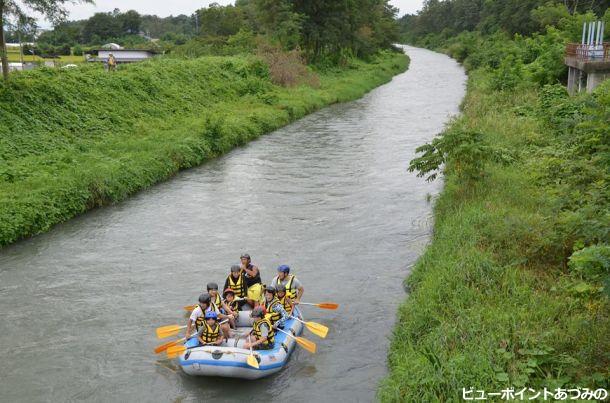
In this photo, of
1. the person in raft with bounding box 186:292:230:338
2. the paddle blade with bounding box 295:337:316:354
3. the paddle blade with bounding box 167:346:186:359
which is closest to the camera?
the paddle blade with bounding box 167:346:186:359

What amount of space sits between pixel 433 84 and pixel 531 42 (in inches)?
483

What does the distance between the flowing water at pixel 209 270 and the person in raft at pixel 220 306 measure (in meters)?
1.01

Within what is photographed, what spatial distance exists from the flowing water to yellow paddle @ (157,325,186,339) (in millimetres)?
341

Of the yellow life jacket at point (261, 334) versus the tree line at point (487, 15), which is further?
the tree line at point (487, 15)

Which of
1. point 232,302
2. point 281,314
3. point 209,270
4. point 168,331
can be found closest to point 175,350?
point 168,331

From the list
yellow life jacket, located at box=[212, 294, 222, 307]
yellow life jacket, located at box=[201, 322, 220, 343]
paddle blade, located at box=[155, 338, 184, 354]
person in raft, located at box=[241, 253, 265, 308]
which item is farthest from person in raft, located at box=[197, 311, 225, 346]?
person in raft, located at box=[241, 253, 265, 308]

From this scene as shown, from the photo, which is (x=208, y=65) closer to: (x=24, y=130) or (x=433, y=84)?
(x=24, y=130)

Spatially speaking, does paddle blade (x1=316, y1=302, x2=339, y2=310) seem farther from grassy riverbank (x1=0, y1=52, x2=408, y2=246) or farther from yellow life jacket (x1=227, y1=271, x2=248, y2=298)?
grassy riverbank (x1=0, y1=52, x2=408, y2=246)

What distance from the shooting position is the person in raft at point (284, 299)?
33.7 feet

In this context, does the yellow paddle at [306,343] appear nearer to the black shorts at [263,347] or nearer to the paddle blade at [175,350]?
the black shorts at [263,347]

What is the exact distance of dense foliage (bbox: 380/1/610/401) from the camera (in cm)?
719

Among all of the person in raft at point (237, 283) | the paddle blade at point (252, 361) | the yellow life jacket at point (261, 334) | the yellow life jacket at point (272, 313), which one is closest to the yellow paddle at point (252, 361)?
the paddle blade at point (252, 361)

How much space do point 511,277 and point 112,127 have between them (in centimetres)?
1735

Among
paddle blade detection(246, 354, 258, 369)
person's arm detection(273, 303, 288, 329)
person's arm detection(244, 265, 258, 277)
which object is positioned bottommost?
paddle blade detection(246, 354, 258, 369)
